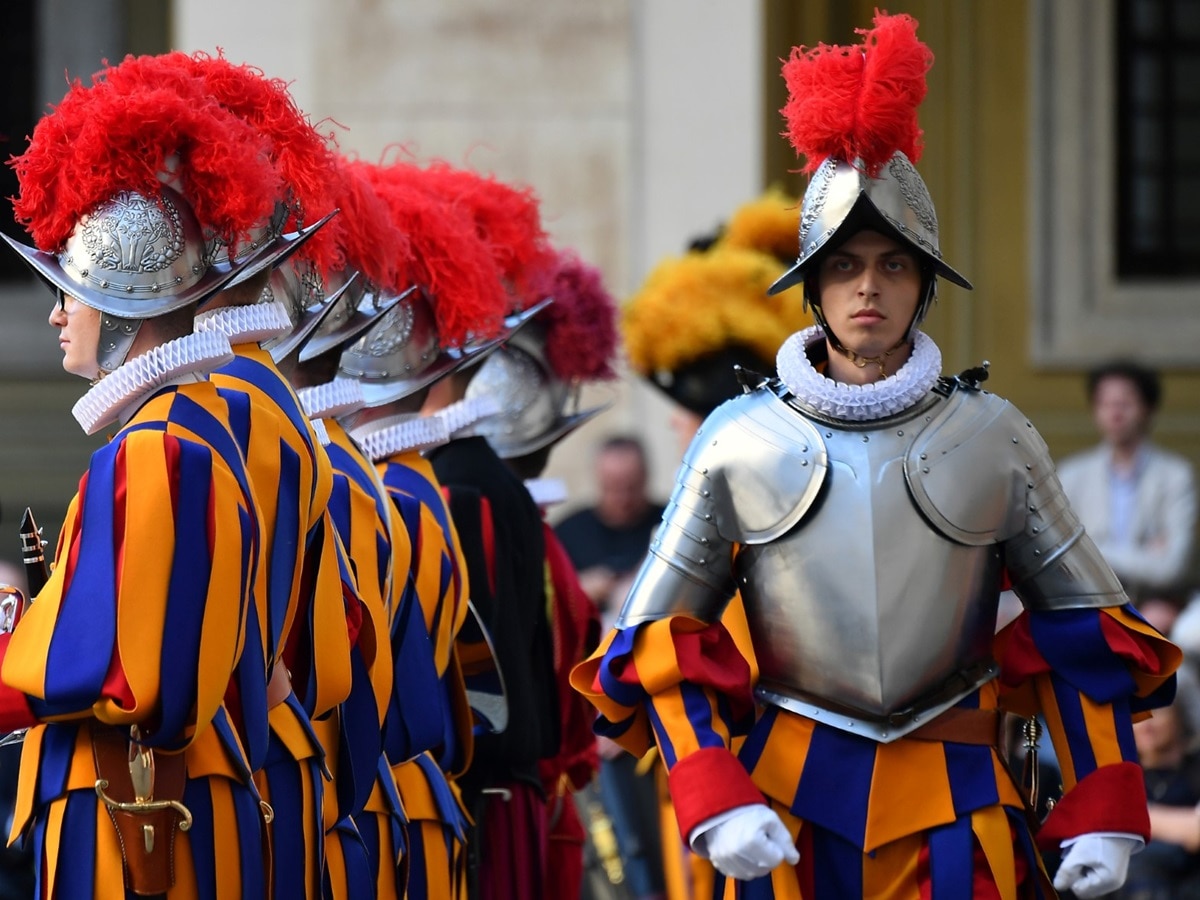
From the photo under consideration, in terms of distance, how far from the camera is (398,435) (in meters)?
4.97

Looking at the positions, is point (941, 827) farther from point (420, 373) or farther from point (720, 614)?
point (420, 373)

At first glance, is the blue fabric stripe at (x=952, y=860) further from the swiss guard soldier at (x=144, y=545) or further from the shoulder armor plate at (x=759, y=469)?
the swiss guard soldier at (x=144, y=545)

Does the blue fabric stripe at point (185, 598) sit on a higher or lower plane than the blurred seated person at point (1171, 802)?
higher

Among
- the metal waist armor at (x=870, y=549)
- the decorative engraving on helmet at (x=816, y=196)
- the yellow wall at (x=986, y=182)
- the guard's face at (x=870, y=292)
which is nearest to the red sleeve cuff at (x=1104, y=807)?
the metal waist armor at (x=870, y=549)

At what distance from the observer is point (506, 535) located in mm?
5168

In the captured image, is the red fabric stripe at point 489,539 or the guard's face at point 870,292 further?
the red fabric stripe at point 489,539

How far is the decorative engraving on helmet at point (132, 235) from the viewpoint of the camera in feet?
12.0

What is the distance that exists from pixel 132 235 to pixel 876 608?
1.45 meters

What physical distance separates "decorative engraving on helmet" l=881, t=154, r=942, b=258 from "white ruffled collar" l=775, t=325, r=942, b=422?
21 cm

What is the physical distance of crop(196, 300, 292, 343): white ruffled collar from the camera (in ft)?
12.4

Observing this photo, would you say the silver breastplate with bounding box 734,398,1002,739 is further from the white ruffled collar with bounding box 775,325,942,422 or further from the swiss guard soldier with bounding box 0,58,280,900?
the swiss guard soldier with bounding box 0,58,280,900

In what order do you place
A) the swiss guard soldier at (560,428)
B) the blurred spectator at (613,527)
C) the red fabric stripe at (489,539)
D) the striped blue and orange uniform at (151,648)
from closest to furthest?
the striped blue and orange uniform at (151,648)
the red fabric stripe at (489,539)
the swiss guard soldier at (560,428)
the blurred spectator at (613,527)

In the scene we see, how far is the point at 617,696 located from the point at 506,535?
1149mm

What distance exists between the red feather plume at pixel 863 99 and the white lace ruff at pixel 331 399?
1.06 metres
